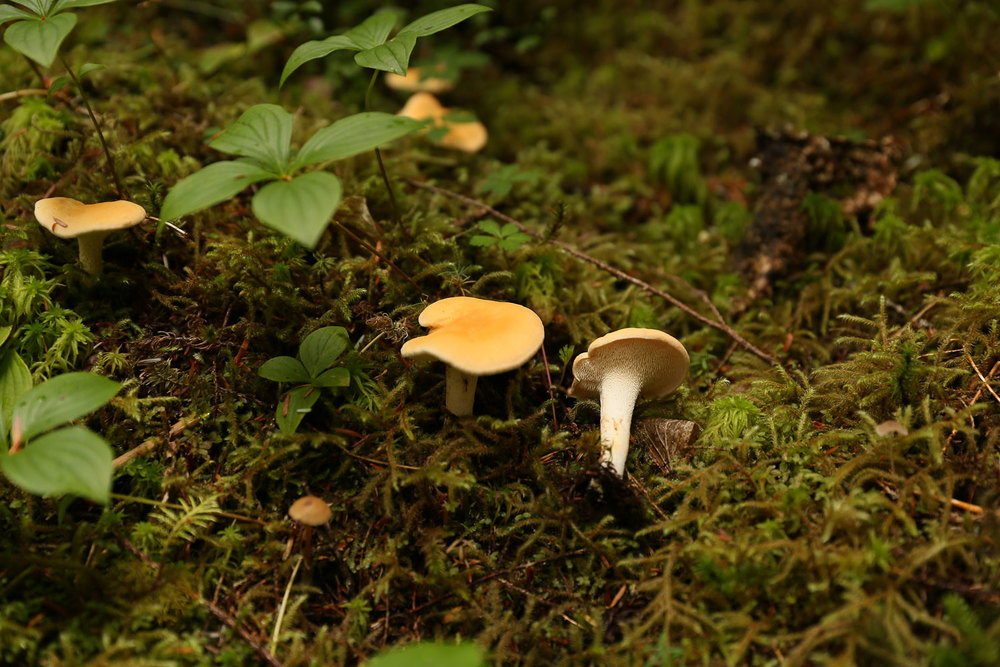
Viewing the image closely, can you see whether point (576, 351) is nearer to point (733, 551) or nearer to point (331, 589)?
point (733, 551)

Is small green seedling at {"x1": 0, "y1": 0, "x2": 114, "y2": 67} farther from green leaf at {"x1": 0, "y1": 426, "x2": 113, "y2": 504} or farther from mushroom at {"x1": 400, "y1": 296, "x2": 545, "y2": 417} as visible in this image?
mushroom at {"x1": 400, "y1": 296, "x2": 545, "y2": 417}

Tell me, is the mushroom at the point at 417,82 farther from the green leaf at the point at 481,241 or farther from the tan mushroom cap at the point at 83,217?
the tan mushroom cap at the point at 83,217

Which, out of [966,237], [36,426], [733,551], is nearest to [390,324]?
[36,426]

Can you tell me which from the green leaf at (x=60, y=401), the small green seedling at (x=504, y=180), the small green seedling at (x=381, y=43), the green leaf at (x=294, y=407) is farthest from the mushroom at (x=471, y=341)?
the small green seedling at (x=504, y=180)

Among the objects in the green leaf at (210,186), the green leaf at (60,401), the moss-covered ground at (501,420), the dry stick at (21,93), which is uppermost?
the green leaf at (210,186)

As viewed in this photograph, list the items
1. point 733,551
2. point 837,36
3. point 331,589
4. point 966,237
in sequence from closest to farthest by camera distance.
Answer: point 733,551 → point 331,589 → point 966,237 → point 837,36

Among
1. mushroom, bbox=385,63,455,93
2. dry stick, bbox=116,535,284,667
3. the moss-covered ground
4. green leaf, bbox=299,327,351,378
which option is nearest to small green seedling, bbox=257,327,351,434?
green leaf, bbox=299,327,351,378
